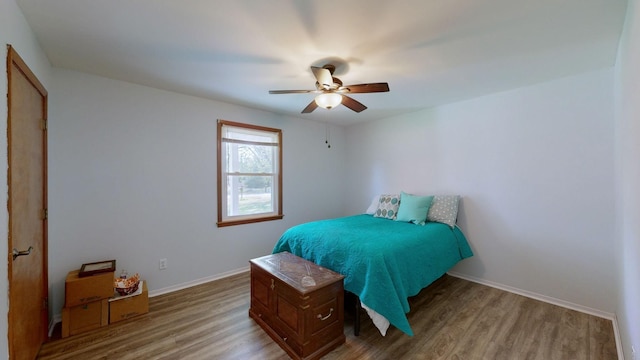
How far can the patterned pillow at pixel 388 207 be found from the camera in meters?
3.52

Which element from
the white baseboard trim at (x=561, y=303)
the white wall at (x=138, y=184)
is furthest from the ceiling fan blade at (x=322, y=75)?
the white baseboard trim at (x=561, y=303)

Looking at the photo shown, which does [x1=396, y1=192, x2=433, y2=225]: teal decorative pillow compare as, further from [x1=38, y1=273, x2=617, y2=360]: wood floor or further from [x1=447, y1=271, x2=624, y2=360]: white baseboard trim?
[x1=447, y1=271, x2=624, y2=360]: white baseboard trim

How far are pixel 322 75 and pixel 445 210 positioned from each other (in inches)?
91.3

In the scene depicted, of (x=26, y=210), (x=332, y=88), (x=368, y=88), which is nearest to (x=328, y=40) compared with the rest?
(x=332, y=88)

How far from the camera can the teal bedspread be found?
1.94 meters

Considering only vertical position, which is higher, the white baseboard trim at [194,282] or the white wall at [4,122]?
the white wall at [4,122]

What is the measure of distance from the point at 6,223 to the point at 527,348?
11.5ft

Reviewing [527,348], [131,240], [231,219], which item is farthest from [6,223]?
[527,348]

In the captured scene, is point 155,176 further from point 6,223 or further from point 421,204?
point 421,204

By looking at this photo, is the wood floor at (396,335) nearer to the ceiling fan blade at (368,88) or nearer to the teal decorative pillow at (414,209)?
the teal decorative pillow at (414,209)

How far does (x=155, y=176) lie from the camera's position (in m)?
2.85

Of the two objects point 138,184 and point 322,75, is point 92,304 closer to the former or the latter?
point 138,184

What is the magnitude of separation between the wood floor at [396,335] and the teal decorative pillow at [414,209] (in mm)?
911

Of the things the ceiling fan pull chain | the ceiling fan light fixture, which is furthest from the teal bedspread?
the ceiling fan pull chain
